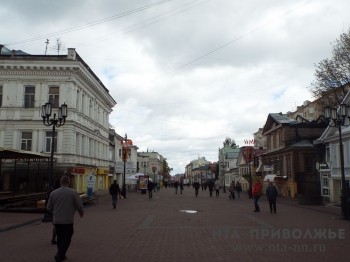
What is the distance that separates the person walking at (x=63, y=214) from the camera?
8.16m

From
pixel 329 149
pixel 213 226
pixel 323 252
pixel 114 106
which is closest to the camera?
pixel 323 252

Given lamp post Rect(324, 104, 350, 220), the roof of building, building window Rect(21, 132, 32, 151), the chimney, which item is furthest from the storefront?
building window Rect(21, 132, 32, 151)

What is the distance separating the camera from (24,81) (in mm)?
36406

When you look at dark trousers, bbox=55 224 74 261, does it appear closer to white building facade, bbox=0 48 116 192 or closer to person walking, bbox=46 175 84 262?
person walking, bbox=46 175 84 262

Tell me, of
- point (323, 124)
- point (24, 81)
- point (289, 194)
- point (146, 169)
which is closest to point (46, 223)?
point (24, 81)

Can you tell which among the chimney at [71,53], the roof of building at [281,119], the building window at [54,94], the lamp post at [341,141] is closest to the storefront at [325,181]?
the roof of building at [281,119]

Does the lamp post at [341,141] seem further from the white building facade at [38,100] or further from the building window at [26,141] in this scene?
the building window at [26,141]

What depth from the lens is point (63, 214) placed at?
26.8ft

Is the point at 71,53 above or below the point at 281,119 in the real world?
above

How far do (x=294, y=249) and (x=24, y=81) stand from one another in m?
31.7

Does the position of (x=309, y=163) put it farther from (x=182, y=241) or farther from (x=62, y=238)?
(x=62, y=238)

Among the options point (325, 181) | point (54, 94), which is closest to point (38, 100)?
point (54, 94)

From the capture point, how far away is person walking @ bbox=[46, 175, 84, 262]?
816 centimetres

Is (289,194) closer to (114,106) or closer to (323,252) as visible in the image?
(114,106)
